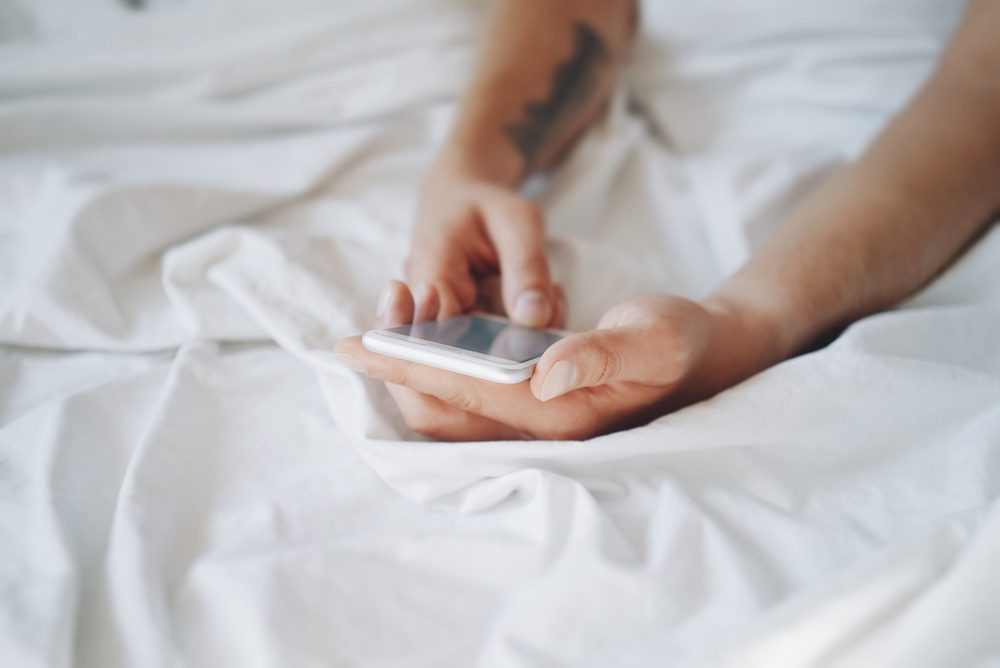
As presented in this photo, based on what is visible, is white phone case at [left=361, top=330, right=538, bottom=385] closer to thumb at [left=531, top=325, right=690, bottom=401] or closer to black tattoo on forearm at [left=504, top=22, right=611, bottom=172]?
thumb at [left=531, top=325, right=690, bottom=401]

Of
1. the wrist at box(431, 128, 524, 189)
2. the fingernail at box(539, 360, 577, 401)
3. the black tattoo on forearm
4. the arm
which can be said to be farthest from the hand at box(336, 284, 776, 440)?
the black tattoo on forearm

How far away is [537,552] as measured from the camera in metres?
0.46

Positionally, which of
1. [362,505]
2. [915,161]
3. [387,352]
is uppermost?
[915,161]

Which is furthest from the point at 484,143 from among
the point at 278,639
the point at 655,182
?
the point at 278,639

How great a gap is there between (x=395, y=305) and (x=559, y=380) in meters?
0.18

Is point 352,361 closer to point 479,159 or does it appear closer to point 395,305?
point 395,305

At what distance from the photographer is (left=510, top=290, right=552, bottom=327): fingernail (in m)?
0.63

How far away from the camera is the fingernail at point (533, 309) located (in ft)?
2.07

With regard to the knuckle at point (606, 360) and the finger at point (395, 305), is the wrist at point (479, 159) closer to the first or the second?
the finger at point (395, 305)

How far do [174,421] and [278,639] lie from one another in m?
0.23

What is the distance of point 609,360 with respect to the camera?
0.49 metres

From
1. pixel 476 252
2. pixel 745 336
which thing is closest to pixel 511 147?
pixel 476 252

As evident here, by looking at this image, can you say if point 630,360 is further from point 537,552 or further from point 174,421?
point 174,421

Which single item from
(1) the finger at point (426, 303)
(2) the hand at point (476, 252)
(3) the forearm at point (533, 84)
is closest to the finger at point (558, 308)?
(2) the hand at point (476, 252)
